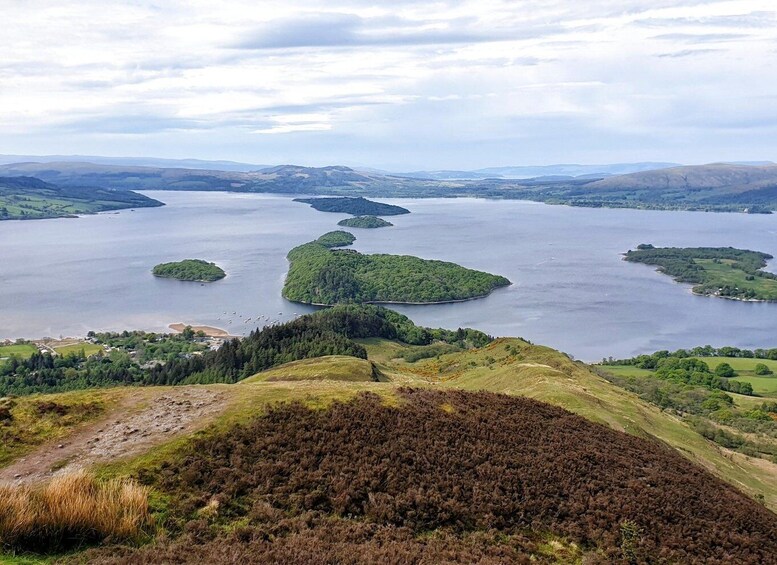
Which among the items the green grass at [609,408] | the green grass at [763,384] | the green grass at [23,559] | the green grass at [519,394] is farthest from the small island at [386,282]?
the green grass at [23,559]

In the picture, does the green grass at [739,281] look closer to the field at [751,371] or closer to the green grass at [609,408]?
the field at [751,371]

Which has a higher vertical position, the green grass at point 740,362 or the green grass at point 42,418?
the green grass at point 42,418

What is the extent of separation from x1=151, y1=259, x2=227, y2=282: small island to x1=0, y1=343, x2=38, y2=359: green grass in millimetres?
67847

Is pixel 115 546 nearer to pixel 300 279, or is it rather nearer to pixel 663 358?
pixel 663 358

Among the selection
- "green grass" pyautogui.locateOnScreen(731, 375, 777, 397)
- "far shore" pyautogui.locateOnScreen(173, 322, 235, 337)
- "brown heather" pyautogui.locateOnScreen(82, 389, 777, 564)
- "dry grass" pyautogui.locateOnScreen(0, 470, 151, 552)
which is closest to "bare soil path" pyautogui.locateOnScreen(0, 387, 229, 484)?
"brown heather" pyautogui.locateOnScreen(82, 389, 777, 564)

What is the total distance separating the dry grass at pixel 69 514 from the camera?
45.2ft

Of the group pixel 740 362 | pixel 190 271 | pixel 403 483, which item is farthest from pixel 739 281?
pixel 403 483

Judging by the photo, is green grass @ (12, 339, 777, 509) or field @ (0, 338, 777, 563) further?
green grass @ (12, 339, 777, 509)

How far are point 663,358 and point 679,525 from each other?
292ft

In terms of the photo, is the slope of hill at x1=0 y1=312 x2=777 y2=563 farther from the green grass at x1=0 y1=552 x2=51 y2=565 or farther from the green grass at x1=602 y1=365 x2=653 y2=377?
the green grass at x1=602 y1=365 x2=653 y2=377

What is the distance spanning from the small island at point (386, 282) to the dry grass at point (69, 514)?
5334 inches

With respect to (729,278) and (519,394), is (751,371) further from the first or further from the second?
(729,278)

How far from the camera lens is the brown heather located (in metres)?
15.3

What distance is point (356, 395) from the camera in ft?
80.6
